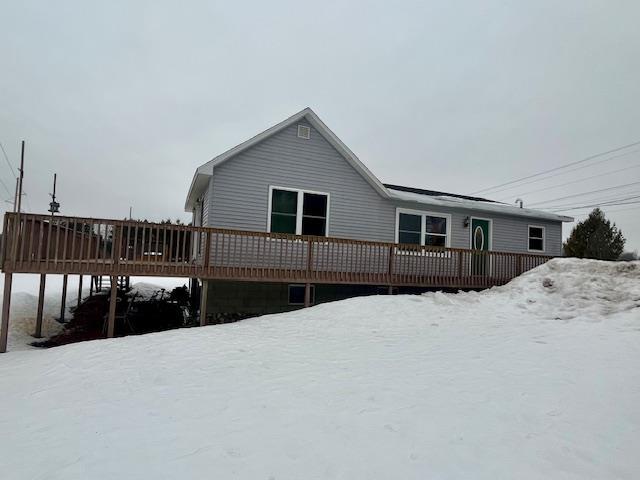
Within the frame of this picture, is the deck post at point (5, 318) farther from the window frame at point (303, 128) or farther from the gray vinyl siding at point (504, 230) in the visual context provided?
the gray vinyl siding at point (504, 230)

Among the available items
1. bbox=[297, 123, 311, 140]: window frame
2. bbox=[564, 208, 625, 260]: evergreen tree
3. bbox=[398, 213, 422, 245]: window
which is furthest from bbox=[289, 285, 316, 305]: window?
bbox=[564, 208, 625, 260]: evergreen tree

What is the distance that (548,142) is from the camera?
34406 mm

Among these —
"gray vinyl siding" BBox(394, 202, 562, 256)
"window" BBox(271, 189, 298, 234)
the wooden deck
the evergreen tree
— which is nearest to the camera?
the wooden deck

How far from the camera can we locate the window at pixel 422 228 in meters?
13.1

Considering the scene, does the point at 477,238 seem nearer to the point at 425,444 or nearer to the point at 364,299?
the point at 364,299

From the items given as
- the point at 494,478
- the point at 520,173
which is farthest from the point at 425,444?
the point at 520,173

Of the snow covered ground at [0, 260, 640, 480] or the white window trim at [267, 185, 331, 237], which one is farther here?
the white window trim at [267, 185, 331, 237]

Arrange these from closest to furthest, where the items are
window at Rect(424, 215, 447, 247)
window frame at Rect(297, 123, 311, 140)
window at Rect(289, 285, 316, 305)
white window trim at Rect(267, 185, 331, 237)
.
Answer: white window trim at Rect(267, 185, 331, 237) < window at Rect(289, 285, 316, 305) < window frame at Rect(297, 123, 311, 140) < window at Rect(424, 215, 447, 247)

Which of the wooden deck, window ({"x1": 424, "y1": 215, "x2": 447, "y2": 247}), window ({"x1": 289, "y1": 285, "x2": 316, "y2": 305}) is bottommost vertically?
window ({"x1": 289, "y1": 285, "x2": 316, "y2": 305})

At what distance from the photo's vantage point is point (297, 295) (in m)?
11.5

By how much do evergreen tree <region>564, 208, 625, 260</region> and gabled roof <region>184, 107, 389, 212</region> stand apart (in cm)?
2524

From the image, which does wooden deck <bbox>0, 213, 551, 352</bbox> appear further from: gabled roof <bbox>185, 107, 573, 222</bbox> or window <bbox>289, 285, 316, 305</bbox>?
gabled roof <bbox>185, 107, 573, 222</bbox>

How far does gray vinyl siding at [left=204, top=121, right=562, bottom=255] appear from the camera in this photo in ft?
34.4

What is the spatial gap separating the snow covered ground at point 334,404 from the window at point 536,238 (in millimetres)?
8465
